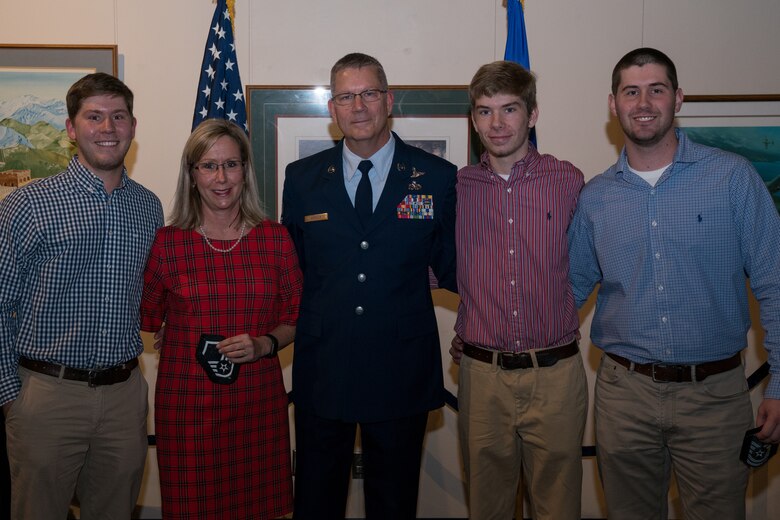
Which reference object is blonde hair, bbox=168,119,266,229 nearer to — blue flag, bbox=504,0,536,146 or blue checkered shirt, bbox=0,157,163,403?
blue checkered shirt, bbox=0,157,163,403

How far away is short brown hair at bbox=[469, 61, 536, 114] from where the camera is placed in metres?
2.41

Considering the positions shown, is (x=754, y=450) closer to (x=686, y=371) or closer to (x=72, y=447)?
(x=686, y=371)

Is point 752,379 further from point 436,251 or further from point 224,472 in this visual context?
point 224,472

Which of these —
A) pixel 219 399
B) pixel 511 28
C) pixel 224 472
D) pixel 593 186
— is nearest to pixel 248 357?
pixel 219 399

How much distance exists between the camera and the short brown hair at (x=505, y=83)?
2.41 metres

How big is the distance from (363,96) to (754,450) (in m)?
1.88

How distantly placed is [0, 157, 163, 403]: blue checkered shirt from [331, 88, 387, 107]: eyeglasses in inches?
36.8

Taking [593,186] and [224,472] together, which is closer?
[224,472]

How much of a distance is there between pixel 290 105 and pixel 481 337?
73.8 inches

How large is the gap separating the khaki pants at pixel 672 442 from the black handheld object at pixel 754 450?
65mm

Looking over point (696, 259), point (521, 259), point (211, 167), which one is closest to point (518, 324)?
point (521, 259)

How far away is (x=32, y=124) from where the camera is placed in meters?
3.56

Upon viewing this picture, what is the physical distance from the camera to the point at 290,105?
11.9 feet

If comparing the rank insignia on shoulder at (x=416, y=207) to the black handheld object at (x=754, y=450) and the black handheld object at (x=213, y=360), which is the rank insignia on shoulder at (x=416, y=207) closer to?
the black handheld object at (x=213, y=360)
